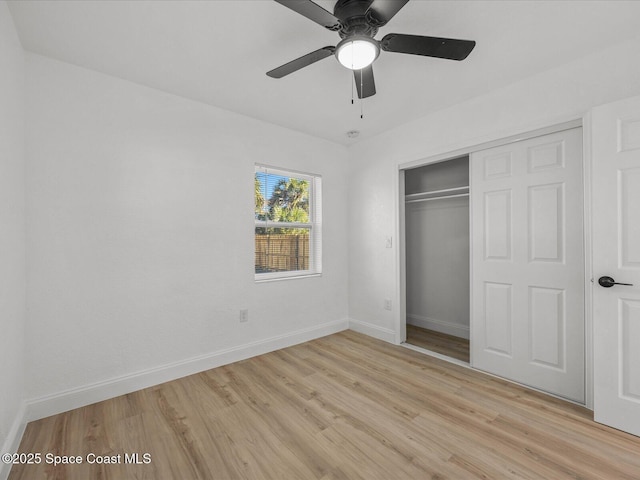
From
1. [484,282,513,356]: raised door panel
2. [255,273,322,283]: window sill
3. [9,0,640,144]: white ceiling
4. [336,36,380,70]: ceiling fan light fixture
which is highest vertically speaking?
[9,0,640,144]: white ceiling

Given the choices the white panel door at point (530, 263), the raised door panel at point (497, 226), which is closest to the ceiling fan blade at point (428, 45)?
the white panel door at point (530, 263)

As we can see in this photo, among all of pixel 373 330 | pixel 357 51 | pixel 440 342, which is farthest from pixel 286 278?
pixel 357 51

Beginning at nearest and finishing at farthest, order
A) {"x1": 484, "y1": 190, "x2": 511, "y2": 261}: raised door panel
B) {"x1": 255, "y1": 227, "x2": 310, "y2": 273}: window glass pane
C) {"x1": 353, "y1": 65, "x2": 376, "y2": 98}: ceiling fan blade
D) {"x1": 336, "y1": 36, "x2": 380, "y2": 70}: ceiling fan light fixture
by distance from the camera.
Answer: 1. {"x1": 336, "y1": 36, "x2": 380, "y2": 70}: ceiling fan light fixture
2. {"x1": 353, "y1": 65, "x2": 376, "y2": 98}: ceiling fan blade
3. {"x1": 484, "y1": 190, "x2": 511, "y2": 261}: raised door panel
4. {"x1": 255, "y1": 227, "x2": 310, "y2": 273}: window glass pane

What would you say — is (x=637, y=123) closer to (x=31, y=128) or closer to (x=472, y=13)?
(x=472, y=13)

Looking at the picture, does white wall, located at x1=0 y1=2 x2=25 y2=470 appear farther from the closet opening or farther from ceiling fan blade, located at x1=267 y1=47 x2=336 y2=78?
the closet opening

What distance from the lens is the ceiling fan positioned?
143 cm

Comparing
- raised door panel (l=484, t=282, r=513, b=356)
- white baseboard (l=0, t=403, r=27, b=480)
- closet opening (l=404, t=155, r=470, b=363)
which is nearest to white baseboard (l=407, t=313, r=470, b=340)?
closet opening (l=404, t=155, r=470, b=363)

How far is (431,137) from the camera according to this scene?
10.3 feet

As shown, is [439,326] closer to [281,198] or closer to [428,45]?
[281,198]

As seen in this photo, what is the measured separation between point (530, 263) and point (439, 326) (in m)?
1.82

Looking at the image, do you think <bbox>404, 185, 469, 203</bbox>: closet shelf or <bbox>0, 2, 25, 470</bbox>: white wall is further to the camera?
<bbox>404, 185, 469, 203</bbox>: closet shelf

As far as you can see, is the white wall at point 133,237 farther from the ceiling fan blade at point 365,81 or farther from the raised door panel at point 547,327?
the raised door panel at point 547,327

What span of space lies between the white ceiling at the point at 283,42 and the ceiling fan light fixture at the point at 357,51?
299 mm

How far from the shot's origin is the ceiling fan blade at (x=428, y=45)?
156 cm
